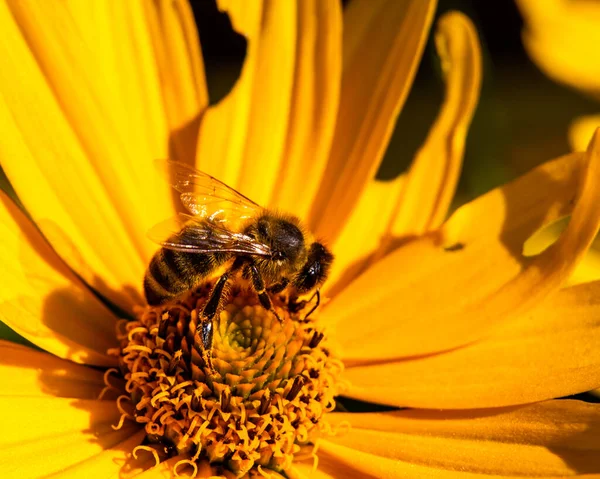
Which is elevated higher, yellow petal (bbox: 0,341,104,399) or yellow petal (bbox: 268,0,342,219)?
yellow petal (bbox: 268,0,342,219)

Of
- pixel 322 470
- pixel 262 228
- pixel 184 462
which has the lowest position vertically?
pixel 322 470

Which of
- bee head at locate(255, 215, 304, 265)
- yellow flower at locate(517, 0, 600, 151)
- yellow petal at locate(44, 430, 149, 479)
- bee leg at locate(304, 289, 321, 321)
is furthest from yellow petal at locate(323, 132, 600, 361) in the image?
yellow flower at locate(517, 0, 600, 151)

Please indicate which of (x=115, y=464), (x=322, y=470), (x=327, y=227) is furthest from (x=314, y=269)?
(x=115, y=464)

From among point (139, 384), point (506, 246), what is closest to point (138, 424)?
point (139, 384)

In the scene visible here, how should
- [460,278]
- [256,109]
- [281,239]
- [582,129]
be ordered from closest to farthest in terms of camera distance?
[281,239]
[460,278]
[256,109]
[582,129]

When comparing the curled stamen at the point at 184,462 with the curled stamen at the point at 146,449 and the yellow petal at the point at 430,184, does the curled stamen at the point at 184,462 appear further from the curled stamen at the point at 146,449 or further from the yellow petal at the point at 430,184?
the yellow petal at the point at 430,184

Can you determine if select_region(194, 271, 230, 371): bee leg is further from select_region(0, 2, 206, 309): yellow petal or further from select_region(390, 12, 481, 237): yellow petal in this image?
select_region(390, 12, 481, 237): yellow petal

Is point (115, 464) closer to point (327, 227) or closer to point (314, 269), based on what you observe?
point (314, 269)
